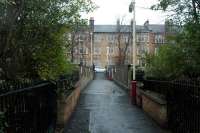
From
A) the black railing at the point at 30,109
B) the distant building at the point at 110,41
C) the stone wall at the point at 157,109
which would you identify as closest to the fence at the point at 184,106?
the stone wall at the point at 157,109

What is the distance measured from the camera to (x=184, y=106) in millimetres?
9875

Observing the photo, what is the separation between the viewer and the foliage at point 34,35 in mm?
8781

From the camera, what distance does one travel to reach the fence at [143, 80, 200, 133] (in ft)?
28.9

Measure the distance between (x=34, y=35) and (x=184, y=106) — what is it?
13.7 feet

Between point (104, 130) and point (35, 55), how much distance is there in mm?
3125

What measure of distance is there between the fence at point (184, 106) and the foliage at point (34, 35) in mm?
3389

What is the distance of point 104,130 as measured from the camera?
11.8 metres

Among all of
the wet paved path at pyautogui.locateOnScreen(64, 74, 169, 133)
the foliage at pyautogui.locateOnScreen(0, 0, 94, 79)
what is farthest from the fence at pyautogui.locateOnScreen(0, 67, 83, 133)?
the wet paved path at pyautogui.locateOnScreen(64, 74, 169, 133)

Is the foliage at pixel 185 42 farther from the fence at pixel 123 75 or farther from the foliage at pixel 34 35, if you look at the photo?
the fence at pixel 123 75

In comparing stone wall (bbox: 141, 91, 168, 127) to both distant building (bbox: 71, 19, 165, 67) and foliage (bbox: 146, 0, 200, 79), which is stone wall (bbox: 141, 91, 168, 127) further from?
distant building (bbox: 71, 19, 165, 67)

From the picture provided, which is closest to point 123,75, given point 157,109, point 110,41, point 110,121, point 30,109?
point 110,121

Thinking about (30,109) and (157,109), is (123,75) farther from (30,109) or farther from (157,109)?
(30,109)

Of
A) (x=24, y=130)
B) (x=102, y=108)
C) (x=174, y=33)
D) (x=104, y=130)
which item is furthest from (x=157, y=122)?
(x=24, y=130)

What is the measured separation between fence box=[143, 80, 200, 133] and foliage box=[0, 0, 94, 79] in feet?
11.1
